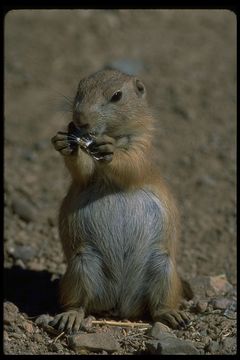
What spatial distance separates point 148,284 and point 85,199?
73cm

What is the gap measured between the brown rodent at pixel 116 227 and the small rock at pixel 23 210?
192cm

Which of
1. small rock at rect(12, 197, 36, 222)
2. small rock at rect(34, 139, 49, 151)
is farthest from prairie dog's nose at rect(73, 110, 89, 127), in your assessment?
small rock at rect(34, 139, 49, 151)

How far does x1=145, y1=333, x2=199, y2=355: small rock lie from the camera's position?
4.43 m

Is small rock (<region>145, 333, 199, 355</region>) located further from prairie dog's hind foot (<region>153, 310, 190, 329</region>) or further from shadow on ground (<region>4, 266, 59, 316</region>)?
shadow on ground (<region>4, 266, 59, 316</region>)

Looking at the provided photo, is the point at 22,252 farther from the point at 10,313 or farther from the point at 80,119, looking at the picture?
the point at 80,119

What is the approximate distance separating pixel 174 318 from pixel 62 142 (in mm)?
1382

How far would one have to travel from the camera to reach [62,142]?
501 cm

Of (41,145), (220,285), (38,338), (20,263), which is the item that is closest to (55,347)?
(38,338)

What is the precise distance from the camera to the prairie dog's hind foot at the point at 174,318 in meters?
5.13

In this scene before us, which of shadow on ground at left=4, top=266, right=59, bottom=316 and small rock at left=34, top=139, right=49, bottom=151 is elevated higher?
small rock at left=34, top=139, right=49, bottom=151

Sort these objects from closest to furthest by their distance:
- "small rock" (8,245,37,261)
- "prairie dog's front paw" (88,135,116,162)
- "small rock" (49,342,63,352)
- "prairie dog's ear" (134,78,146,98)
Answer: "small rock" (49,342,63,352) < "prairie dog's front paw" (88,135,116,162) < "prairie dog's ear" (134,78,146,98) < "small rock" (8,245,37,261)

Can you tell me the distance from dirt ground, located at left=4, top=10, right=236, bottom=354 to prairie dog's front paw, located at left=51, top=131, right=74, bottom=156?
78 centimetres

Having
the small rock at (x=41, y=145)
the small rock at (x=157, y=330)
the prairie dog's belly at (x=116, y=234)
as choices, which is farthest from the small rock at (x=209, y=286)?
the small rock at (x=41, y=145)

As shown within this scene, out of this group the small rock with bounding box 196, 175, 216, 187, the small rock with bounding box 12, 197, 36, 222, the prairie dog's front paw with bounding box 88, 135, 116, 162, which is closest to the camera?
the prairie dog's front paw with bounding box 88, 135, 116, 162
